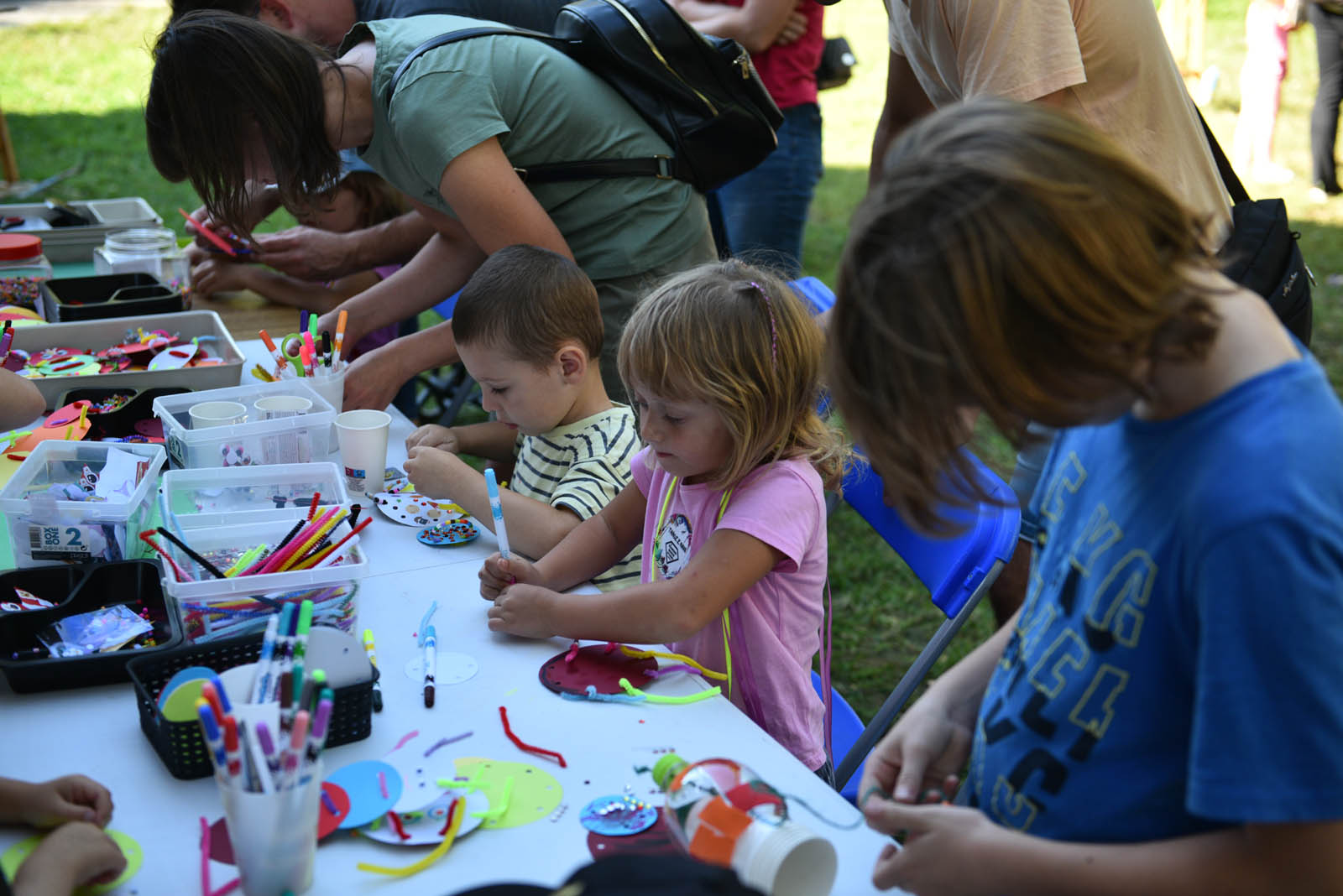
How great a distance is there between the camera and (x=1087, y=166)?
2.48ft

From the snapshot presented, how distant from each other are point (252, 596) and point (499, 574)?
0.31 meters

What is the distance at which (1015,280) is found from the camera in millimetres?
720

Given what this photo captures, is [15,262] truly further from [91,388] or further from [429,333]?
[429,333]

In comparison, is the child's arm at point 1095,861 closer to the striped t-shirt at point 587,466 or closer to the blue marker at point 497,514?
the blue marker at point 497,514

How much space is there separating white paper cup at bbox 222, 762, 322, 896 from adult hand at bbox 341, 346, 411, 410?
1213mm

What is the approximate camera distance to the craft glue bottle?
867mm

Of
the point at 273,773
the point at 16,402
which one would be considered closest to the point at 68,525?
the point at 16,402

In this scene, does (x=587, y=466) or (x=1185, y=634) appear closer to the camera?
(x=1185, y=634)

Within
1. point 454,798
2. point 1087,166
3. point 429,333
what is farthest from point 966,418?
point 429,333

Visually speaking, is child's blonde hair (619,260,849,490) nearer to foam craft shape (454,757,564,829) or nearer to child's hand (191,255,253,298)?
foam craft shape (454,757,564,829)

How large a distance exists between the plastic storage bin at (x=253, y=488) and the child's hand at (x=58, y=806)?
0.52 metres

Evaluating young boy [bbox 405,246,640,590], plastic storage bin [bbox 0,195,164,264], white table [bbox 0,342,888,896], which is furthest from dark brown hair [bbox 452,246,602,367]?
plastic storage bin [bbox 0,195,164,264]

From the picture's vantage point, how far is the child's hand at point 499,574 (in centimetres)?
142

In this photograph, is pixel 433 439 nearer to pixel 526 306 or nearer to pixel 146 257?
pixel 526 306
